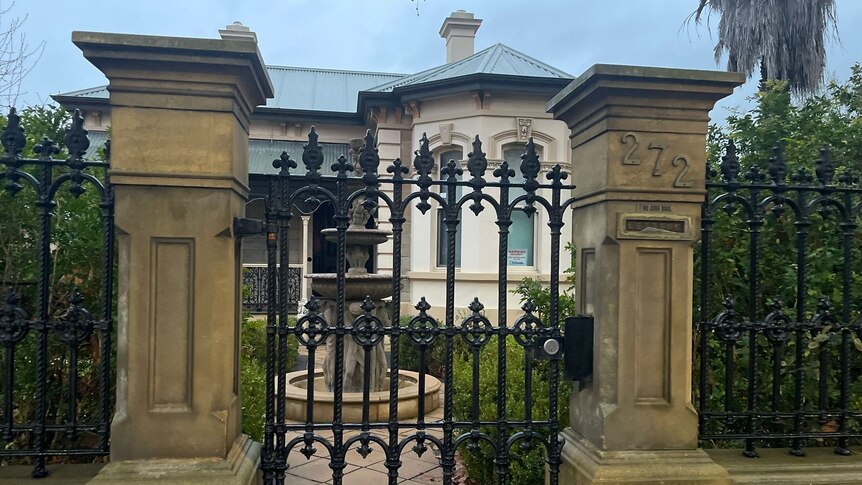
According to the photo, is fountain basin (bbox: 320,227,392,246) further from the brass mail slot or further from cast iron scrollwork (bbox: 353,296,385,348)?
the brass mail slot

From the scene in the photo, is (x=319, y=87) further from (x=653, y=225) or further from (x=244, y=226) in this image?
(x=653, y=225)

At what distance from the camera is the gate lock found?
291cm

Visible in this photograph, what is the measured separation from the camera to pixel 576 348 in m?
2.91

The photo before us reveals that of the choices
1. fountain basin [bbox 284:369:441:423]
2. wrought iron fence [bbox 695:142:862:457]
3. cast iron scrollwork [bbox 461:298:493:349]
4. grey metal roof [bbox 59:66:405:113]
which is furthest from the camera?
grey metal roof [bbox 59:66:405:113]

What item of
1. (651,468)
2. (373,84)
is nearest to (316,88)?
(373,84)

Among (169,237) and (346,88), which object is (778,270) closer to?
(169,237)

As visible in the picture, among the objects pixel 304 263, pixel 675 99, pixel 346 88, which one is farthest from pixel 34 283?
pixel 346 88

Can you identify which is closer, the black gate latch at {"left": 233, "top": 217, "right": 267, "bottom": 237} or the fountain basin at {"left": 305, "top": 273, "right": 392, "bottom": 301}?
the black gate latch at {"left": 233, "top": 217, "right": 267, "bottom": 237}

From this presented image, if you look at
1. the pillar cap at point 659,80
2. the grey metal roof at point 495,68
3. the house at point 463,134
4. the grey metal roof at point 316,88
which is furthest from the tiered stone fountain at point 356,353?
the grey metal roof at point 316,88

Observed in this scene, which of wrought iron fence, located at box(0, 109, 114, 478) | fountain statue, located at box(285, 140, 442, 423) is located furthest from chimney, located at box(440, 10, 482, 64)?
wrought iron fence, located at box(0, 109, 114, 478)

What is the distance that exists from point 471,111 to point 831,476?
34.2ft

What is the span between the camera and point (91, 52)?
243 cm

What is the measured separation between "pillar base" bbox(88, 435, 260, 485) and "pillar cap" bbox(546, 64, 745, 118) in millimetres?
2415

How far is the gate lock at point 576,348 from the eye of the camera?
2.91m
